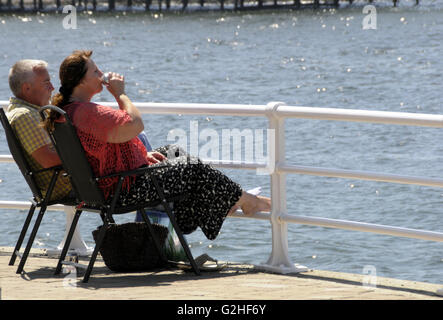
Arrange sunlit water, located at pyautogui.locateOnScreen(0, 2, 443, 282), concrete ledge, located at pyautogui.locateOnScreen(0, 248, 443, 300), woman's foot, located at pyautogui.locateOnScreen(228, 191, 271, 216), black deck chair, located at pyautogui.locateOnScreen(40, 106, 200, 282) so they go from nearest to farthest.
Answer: concrete ledge, located at pyautogui.locateOnScreen(0, 248, 443, 300), black deck chair, located at pyautogui.locateOnScreen(40, 106, 200, 282), woman's foot, located at pyautogui.locateOnScreen(228, 191, 271, 216), sunlit water, located at pyautogui.locateOnScreen(0, 2, 443, 282)

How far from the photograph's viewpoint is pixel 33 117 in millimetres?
5027

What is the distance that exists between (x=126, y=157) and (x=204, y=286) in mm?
755

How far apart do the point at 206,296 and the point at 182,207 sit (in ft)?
2.47

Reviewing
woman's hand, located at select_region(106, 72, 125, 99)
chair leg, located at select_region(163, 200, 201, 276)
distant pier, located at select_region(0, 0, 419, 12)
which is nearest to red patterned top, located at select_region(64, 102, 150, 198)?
woman's hand, located at select_region(106, 72, 125, 99)

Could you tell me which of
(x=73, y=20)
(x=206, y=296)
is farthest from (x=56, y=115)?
(x=73, y=20)

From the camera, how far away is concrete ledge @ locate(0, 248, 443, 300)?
14.2 feet

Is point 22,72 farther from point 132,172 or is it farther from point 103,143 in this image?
point 132,172

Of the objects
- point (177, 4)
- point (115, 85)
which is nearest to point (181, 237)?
point (115, 85)

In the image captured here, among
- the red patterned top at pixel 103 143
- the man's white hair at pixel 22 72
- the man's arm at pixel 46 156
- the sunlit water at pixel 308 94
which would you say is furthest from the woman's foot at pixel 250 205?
the sunlit water at pixel 308 94

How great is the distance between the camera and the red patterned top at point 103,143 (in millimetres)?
4625

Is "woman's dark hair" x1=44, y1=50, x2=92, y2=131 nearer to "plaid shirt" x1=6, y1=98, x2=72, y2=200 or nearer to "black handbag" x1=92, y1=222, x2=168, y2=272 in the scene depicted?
"plaid shirt" x1=6, y1=98, x2=72, y2=200

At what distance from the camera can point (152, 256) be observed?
505 centimetres

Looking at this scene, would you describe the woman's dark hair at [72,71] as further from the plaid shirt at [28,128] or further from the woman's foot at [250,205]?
the woman's foot at [250,205]
